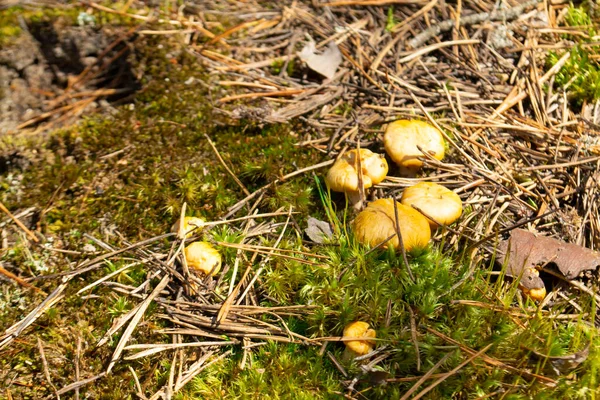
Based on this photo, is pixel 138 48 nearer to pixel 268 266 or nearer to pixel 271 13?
pixel 271 13

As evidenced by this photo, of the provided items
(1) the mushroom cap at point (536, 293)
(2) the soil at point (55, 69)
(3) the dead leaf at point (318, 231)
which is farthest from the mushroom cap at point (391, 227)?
(2) the soil at point (55, 69)

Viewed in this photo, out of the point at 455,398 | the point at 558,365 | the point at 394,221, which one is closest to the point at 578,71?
the point at 394,221

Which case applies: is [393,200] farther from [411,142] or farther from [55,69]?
[55,69]

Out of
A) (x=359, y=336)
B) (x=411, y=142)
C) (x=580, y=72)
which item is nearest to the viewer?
(x=359, y=336)

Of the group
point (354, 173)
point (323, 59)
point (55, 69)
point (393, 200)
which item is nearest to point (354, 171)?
point (354, 173)

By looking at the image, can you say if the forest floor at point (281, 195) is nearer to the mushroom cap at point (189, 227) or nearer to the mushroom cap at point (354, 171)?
the mushroom cap at point (189, 227)

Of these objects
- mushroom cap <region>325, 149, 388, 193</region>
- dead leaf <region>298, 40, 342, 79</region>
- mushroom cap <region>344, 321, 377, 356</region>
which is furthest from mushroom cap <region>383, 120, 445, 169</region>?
mushroom cap <region>344, 321, 377, 356</region>
